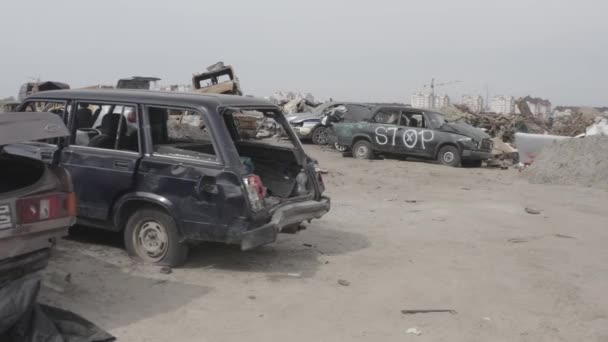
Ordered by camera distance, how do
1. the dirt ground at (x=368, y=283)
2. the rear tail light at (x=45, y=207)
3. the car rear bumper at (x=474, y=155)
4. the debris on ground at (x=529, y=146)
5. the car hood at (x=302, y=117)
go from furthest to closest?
the car hood at (x=302, y=117) < the debris on ground at (x=529, y=146) < the car rear bumper at (x=474, y=155) < the dirt ground at (x=368, y=283) < the rear tail light at (x=45, y=207)

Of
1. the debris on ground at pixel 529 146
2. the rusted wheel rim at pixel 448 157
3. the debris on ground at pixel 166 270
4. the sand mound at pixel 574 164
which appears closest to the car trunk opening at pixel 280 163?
the debris on ground at pixel 166 270

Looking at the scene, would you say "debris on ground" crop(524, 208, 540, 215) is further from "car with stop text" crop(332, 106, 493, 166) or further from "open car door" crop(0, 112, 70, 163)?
"open car door" crop(0, 112, 70, 163)

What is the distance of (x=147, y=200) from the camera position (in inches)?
231

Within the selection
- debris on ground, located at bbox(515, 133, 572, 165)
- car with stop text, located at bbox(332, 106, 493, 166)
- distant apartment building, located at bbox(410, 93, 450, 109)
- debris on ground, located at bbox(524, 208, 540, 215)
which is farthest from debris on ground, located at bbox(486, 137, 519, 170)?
distant apartment building, located at bbox(410, 93, 450, 109)

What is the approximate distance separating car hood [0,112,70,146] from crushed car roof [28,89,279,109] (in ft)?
6.52

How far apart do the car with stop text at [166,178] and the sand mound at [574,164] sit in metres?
9.04

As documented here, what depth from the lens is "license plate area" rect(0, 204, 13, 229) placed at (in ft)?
12.4

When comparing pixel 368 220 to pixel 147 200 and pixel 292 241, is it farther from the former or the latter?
pixel 147 200

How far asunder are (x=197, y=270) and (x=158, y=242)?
48cm

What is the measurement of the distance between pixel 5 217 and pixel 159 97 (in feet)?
8.56

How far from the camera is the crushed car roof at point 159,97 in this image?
605 centimetres

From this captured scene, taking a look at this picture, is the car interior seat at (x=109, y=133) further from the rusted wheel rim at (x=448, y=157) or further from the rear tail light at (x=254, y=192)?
the rusted wheel rim at (x=448, y=157)

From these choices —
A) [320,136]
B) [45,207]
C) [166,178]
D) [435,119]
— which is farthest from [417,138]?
[45,207]

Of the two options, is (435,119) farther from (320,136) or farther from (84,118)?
(84,118)
